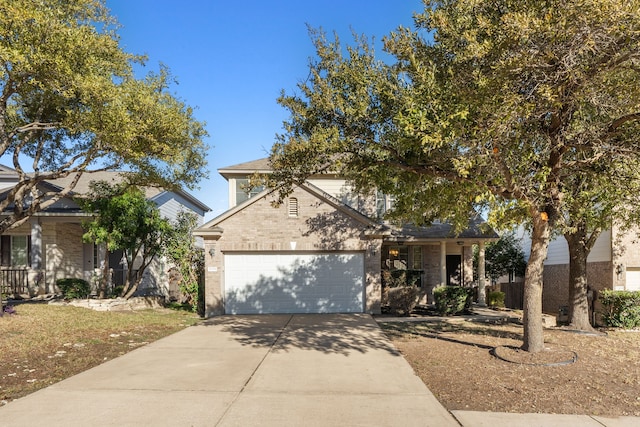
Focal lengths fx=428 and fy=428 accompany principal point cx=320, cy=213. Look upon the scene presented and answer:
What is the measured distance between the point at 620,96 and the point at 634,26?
5.47ft

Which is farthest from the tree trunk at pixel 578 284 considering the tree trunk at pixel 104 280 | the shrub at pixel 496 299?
the tree trunk at pixel 104 280

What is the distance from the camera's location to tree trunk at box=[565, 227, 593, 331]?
11430 mm

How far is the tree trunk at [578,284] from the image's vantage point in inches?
450

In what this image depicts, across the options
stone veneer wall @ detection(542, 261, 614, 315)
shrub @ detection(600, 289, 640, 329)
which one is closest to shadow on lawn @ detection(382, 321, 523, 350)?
shrub @ detection(600, 289, 640, 329)

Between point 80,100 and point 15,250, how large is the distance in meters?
11.2

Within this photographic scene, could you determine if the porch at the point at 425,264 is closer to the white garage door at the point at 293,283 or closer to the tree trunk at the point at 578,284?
the white garage door at the point at 293,283

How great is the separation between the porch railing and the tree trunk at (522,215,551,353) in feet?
59.7

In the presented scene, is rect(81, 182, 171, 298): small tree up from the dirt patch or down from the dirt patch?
up

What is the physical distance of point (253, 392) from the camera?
6262 mm

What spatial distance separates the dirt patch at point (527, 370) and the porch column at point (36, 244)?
46.3ft

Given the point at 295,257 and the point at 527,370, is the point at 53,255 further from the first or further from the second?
the point at 527,370

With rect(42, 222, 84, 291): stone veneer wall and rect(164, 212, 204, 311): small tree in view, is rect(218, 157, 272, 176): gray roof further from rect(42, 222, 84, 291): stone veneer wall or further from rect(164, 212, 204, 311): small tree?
rect(42, 222, 84, 291): stone veneer wall

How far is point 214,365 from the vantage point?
7832 millimetres

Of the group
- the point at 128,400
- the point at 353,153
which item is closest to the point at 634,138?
the point at 353,153
